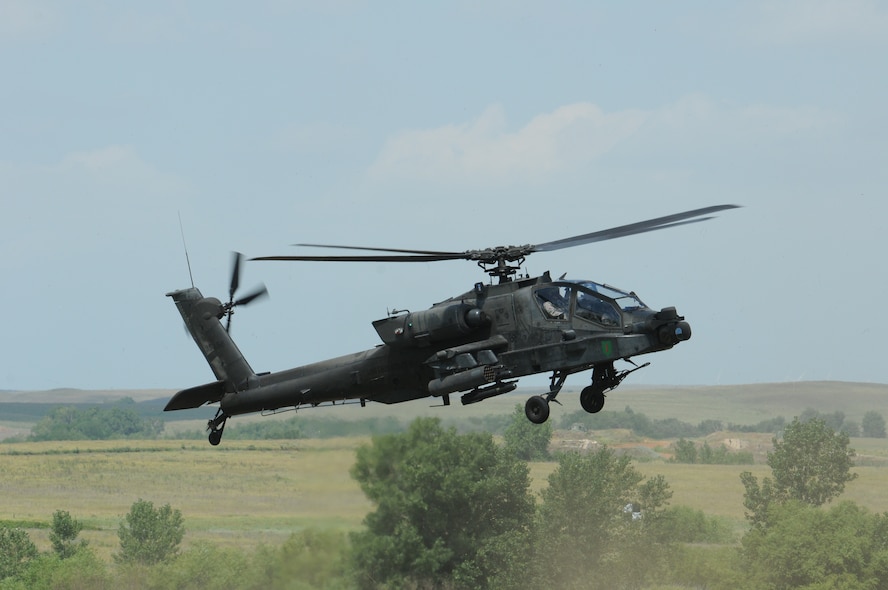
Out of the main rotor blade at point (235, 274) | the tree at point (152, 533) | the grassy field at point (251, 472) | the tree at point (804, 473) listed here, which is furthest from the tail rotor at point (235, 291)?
the tree at point (804, 473)

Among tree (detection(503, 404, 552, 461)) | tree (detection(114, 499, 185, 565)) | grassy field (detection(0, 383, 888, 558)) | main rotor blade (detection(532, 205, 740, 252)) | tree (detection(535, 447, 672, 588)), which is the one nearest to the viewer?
main rotor blade (detection(532, 205, 740, 252))

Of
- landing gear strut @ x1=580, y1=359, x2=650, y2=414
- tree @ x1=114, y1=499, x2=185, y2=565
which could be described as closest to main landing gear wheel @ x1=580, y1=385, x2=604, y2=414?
landing gear strut @ x1=580, y1=359, x2=650, y2=414

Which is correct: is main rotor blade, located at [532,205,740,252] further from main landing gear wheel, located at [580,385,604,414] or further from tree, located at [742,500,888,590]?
tree, located at [742,500,888,590]

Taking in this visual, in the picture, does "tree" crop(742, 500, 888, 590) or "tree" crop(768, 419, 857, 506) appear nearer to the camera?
"tree" crop(742, 500, 888, 590)

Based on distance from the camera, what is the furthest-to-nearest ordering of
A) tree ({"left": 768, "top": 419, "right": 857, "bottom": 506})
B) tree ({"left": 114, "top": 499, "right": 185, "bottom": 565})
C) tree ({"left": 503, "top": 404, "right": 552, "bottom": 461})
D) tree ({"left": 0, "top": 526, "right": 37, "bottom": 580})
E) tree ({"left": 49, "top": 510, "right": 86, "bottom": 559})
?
tree ({"left": 768, "top": 419, "right": 857, "bottom": 506})
tree ({"left": 503, "top": 404, "right": 552, "bottom": 461})
tree ({"left": 0, "top": 526, "right": 37, "bottom": 580})
tree ({"left": 49, "top": 510, "right": 86, "bottom": 559})
tree ({"left": 114, "top": 499, "right": 185, "bottom": 565})

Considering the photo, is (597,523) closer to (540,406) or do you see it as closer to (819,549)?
(819,549)

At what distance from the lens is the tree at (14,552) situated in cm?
13212

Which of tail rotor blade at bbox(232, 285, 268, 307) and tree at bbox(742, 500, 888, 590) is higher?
tail rotor blade at bbox(232, 285, 268, 307)

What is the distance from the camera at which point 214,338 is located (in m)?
37.3

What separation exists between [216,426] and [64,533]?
104317mm

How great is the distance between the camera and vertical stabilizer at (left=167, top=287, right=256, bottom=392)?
3550 cm

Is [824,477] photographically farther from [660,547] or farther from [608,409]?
[608,409]

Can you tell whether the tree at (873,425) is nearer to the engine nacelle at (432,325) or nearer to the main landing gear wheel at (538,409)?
the engine nacelle at (432,325)

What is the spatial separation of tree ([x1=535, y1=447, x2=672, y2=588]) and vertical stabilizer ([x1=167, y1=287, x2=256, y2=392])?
102 metres
